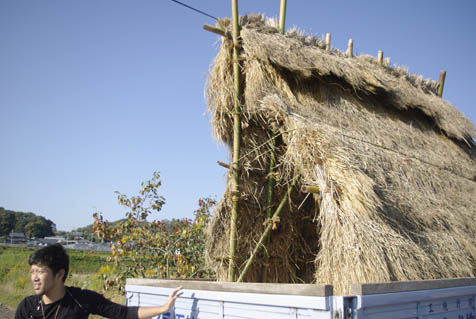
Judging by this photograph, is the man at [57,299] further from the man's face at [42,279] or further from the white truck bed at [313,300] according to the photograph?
the white truck bed at [313,300]

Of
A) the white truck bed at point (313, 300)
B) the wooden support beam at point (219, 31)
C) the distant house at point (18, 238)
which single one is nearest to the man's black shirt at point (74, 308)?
the white truck bed at point (313, 300)

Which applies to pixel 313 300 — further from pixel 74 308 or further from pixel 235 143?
pixel 235 143

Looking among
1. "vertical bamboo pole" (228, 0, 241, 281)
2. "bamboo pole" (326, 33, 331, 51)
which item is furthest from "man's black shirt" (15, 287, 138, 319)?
"bamboo pole" (326, 33, 331, 51)

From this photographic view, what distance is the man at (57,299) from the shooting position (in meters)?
2.90

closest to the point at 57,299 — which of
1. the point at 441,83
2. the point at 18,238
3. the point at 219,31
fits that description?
the point at 219,31

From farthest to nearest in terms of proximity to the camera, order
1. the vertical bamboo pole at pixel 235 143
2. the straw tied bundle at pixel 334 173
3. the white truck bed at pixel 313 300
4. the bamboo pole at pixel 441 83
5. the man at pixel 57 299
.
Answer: the bamboo pole at pixel 441 83 < the vertical bamboo pole at pixel 235 143 < the straw tied bundle at pixel 334 173 < the man at pixel 57 299 < the white truck bed at pixel 313 300

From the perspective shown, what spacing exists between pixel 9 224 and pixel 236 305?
83674mm

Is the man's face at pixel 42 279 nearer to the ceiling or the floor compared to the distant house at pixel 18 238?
nearer to the ceiling

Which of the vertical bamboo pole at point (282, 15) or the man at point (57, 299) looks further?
the vertical bamboo pole at point (282, 15)

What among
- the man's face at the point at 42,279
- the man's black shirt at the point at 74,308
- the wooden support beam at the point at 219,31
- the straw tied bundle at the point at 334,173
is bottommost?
the man's black shirt at the point at 74,308

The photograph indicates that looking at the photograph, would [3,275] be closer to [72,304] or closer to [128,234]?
[128,234]

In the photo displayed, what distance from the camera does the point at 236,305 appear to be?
329 cm

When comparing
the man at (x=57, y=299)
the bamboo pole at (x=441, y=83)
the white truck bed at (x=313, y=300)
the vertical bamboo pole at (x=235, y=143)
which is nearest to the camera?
the white truck bed at (x=313, y=300)

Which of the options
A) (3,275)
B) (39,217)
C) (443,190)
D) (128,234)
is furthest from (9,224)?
(443,190)
